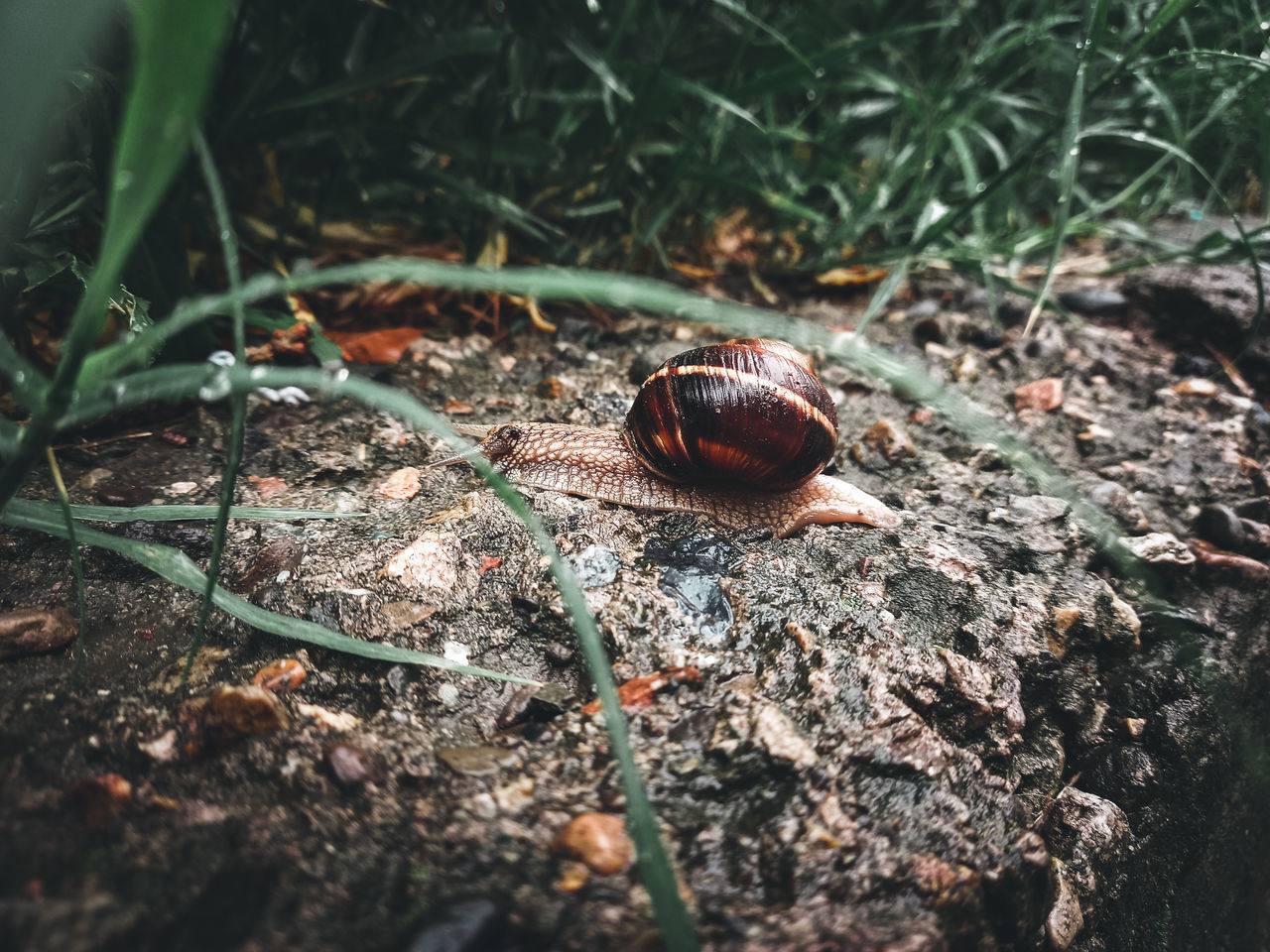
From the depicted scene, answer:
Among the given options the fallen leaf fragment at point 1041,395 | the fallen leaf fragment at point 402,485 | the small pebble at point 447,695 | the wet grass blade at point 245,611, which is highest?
the wet grass blade at point 245,611

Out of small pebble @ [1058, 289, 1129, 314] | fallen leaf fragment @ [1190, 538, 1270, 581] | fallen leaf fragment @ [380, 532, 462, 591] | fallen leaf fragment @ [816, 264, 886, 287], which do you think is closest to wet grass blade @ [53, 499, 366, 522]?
fallen leaf fragment @ [380, 532, 462, 591]

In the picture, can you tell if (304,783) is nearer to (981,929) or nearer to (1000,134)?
(981,929)

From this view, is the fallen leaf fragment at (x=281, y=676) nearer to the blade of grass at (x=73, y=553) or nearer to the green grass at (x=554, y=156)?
the green grass at (x=554, y=156)

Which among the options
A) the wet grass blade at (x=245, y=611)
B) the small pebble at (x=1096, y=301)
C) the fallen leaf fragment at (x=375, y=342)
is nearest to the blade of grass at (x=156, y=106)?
the wet grass blade at (x=245, y=611)

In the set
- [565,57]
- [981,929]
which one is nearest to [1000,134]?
[565,57]

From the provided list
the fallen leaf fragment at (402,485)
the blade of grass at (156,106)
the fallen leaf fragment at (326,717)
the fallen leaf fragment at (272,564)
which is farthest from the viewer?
the fallen leaf fragment at (402,485)
